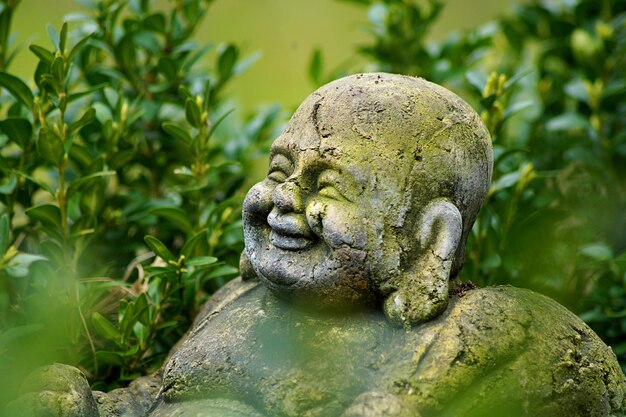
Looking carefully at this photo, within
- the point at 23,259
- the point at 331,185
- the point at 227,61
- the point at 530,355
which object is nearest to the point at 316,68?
the point at 227,61

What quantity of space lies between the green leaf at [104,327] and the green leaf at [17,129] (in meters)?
0.47

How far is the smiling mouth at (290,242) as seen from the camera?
1.66 m

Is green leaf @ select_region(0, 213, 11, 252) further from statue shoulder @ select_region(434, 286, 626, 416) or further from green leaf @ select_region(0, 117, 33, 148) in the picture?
statue shoulder @ select_region(434, 286, 626, 416)

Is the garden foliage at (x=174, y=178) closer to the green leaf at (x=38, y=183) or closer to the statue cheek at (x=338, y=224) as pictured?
the green leaf at (x=38, y=183)

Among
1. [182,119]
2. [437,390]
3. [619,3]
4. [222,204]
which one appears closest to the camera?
[437,390]

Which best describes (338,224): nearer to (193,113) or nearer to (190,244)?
(190,244)

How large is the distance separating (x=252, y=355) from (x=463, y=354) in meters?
0.33

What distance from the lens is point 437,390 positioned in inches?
60.9

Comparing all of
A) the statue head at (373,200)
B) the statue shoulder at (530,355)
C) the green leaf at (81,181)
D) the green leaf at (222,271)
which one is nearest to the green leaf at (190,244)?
the green leaf at (222,271)

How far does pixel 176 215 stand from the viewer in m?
2.20

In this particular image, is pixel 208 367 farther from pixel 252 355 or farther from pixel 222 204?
pixel 222 204

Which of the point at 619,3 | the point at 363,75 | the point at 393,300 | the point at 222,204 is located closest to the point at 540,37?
the point at 619,3

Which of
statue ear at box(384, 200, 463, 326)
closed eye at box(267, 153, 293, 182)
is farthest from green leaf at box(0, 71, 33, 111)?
statue ear at box(384, 200, 463, 326)

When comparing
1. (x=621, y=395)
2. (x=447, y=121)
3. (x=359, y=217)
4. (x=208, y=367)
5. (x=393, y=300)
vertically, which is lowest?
(x=621, y=395)
